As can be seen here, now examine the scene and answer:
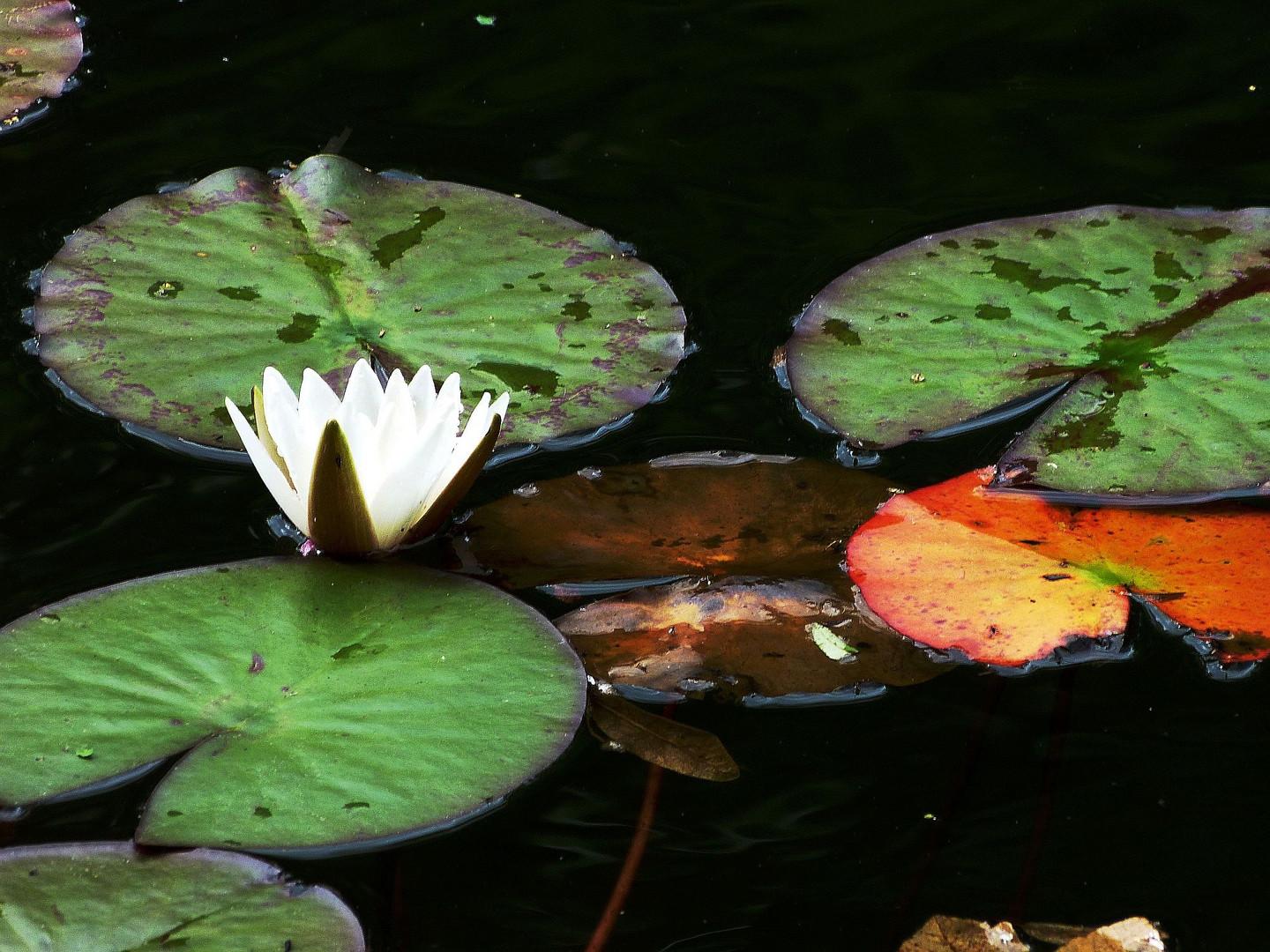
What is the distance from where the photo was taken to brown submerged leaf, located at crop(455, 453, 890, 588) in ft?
5.81

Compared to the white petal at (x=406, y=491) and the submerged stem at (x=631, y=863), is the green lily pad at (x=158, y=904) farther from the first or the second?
the white petal at (x=406, y=491)

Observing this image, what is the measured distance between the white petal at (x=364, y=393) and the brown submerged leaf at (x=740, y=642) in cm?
41

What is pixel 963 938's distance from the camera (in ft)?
4.44

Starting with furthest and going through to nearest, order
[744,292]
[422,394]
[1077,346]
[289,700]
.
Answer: [744,292]
[1077,346]
[422,394]
[289,700]

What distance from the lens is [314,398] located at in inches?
65.4

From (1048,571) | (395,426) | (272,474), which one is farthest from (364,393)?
(1048,571)

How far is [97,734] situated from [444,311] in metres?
0.99

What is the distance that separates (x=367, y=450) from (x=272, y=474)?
0.16 meters

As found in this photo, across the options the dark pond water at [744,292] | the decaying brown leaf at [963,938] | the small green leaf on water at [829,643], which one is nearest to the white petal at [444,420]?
the dark pond water at [744,292]

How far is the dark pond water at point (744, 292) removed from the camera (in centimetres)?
141

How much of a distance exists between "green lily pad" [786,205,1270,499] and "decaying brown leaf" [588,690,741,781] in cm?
64

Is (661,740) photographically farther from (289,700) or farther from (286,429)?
A: (286,429)

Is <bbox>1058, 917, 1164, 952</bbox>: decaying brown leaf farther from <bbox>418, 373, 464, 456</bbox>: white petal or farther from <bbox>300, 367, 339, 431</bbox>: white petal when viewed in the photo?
<bbox>300, 367, 339, 431</bbox>: white petal

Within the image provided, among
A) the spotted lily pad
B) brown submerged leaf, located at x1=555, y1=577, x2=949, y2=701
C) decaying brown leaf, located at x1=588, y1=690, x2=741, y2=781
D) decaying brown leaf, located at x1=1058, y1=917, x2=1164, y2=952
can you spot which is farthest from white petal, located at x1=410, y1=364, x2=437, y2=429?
the spotted lily pad
